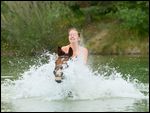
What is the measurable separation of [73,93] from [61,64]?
65cm

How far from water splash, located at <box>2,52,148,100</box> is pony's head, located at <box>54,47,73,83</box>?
0.11m

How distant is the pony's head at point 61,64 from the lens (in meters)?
14.0

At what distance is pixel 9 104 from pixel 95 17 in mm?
32791

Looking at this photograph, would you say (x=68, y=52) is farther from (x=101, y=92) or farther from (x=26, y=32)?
(x=26, y=32)

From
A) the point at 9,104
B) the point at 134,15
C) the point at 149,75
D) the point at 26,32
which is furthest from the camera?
the point at 134,15

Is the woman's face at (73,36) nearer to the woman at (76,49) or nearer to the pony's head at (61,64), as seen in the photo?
the woman at (76,49)

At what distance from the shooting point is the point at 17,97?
14102 mm

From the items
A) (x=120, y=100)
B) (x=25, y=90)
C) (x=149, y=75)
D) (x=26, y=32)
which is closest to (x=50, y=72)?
(x=25, y=90)

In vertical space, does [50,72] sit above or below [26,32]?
below

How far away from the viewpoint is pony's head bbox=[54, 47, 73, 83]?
45.9ft

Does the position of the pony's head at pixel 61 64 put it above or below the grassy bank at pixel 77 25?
below

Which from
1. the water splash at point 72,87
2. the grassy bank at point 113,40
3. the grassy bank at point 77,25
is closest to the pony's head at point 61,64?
the water splash at point 72,87

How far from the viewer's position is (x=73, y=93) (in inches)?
555

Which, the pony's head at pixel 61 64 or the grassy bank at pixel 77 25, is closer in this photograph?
the pony's head at pixel 61 64
